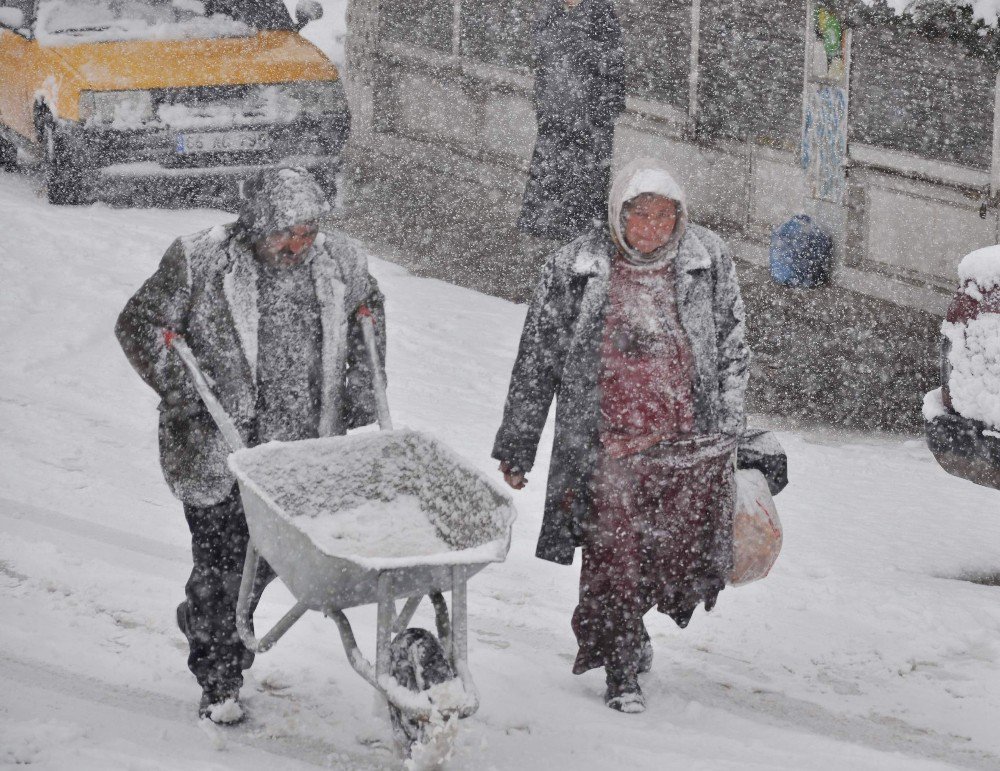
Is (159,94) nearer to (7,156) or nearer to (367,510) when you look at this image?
(7,156)

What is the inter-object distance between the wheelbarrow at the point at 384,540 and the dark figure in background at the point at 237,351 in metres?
0.11

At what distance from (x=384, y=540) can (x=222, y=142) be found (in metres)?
7.61

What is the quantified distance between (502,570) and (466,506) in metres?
1.99

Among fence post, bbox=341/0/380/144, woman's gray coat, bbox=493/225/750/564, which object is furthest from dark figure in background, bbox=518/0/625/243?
woman's gray coat, bbox=493/225/750/564

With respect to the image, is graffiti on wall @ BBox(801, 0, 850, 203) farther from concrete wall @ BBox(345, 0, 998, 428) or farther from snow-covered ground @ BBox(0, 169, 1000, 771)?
snow-covered ground @ BBox(0, 169, 1000, 771)

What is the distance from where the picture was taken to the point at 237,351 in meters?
4.62

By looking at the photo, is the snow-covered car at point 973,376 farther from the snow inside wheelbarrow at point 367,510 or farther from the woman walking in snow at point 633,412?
the snow inside wheelbarrow at point 367,510

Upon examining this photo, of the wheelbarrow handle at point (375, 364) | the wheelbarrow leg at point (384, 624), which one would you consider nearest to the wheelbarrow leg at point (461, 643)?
the wheelbarrow leg at point (384, 624)

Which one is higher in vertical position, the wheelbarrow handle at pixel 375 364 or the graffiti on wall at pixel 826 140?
the wheelbarrow handle at pixel 375 364

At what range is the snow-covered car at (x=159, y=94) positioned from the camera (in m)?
11.3

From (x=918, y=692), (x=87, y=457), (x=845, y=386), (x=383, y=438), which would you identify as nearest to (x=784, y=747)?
(x=918, y=692)

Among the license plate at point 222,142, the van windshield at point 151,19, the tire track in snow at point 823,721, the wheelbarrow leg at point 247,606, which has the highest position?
the van windshield at point 151,19

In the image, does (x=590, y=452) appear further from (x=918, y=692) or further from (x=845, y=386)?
(x=845, y=386)

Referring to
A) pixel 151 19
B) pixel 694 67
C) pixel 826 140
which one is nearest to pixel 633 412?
pixel 826 140
